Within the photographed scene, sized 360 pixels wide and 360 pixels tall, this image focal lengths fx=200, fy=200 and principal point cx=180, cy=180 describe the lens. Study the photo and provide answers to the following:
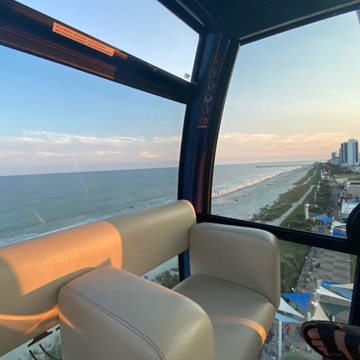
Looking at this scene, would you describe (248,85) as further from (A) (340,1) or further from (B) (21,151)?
(B) (21,151)

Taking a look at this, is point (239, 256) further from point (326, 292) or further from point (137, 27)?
point (137, 27)

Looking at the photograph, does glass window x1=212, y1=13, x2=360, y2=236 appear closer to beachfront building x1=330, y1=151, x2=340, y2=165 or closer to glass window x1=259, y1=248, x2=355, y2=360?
beachfront building x1=330, y1=151, x2=340, y2=165

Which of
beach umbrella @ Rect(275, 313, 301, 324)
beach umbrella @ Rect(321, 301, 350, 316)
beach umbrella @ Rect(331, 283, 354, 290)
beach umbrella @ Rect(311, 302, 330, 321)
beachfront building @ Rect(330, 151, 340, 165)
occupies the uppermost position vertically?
beachfront building @ Rect(330, 151, 340, 165)

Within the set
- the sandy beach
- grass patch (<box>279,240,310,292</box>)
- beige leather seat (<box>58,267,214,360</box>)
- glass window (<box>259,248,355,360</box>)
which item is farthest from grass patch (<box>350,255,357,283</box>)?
beige leather seat (<box>58,267,214,360</box>)

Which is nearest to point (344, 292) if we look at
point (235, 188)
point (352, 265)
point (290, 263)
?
point (352, 265)

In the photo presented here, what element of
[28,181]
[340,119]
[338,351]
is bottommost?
[338,351]

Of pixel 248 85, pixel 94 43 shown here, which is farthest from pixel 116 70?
pixel 248 85

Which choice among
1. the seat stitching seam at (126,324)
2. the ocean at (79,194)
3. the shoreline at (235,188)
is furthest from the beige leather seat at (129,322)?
the shoreline at (235,188)
